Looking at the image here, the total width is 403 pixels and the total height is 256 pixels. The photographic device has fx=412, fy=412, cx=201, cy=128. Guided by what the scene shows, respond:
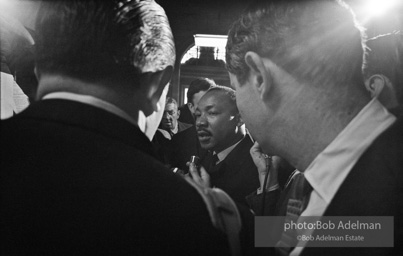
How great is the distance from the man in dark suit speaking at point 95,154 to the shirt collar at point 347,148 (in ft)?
1.15

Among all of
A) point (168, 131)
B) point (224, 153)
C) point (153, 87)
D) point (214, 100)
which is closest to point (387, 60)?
point (153, 87)

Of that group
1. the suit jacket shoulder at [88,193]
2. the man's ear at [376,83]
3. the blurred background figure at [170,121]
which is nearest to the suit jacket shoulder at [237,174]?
the man's ear at [376,83]

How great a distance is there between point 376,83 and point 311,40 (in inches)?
34.5

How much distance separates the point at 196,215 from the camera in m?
0.79

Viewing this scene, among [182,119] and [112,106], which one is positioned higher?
[112,106]

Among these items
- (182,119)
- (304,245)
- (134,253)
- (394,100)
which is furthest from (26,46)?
(182,119)

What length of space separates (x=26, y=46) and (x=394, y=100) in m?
1.50

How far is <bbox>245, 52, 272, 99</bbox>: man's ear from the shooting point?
3.74 feet

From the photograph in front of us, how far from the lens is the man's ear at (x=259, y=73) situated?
3.74 feet

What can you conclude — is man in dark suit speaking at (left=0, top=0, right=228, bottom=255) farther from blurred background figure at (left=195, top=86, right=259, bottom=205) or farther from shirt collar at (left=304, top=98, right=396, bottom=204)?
blurred background figure at (left=195, top=86, right=259, bottom=205)

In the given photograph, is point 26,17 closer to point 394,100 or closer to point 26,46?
point 26,46

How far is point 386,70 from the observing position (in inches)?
72.9

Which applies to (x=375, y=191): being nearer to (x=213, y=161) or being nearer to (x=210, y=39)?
(x=213, y=161)

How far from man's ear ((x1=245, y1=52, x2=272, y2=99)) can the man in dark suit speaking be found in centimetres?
31
